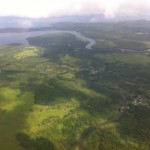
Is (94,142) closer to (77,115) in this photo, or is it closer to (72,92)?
(77,115)

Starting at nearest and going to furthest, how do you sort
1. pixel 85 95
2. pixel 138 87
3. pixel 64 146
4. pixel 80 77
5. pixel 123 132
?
pixel 64 146 < pixel 123 132 < pixel 85 95 < pixel 138 87 < pixel 80 77

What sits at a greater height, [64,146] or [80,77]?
[64,146]

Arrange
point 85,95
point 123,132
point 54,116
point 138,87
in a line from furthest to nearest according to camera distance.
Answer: point 138,87
point 85,95
point 54,116
point 123,132

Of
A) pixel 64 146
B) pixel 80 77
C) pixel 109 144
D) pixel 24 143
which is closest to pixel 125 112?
pixel 109 144

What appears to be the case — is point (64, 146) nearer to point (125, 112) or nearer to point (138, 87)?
point (125, 112)

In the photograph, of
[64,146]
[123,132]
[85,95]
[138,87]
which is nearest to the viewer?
[64,146]

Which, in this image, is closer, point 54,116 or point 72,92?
point 54,116

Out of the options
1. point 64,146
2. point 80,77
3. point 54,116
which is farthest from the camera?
point 80,77

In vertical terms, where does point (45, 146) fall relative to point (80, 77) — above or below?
above

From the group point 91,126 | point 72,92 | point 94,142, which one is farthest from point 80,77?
point 94,142
